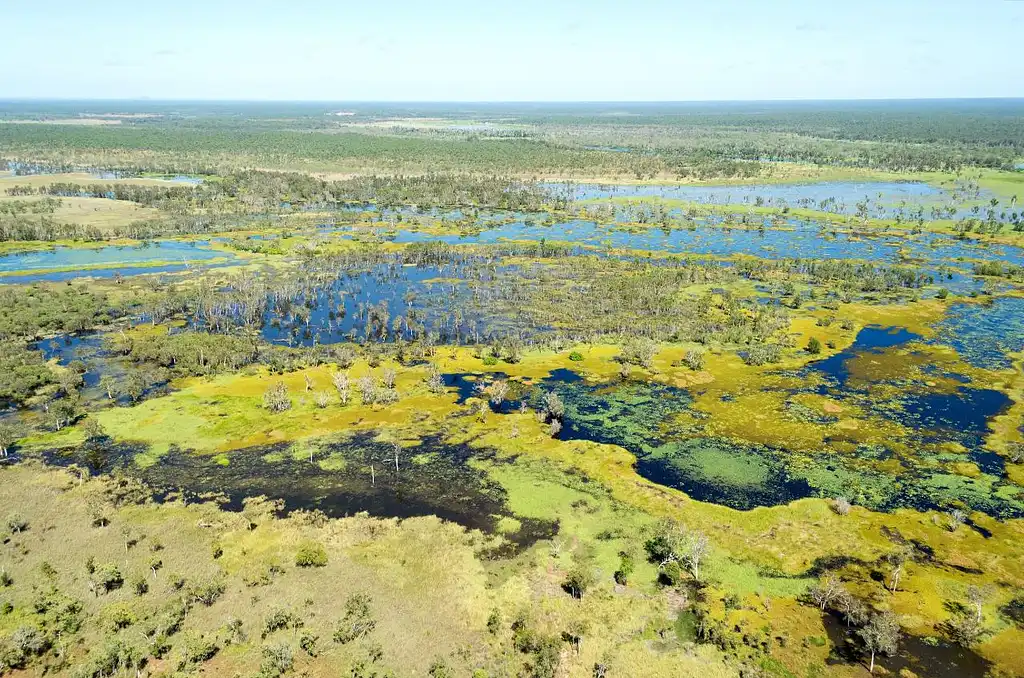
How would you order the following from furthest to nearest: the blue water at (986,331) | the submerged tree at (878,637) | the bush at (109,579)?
the blue water at (986,331) < the bush at (109,579) < the submerged tree at (878,637)

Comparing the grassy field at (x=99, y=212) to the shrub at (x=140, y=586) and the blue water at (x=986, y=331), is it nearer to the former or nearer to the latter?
the shrub at (x=140, y=586)

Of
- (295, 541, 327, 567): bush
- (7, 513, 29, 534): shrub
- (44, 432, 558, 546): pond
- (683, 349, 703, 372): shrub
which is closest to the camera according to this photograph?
(295, 541, 327, 567): bush

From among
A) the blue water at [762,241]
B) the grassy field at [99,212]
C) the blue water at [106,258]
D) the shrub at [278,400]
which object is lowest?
the shrub at [278,400]

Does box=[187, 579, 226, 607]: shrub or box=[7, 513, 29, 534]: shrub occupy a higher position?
box=[7, 513, 29, 534]: shrub

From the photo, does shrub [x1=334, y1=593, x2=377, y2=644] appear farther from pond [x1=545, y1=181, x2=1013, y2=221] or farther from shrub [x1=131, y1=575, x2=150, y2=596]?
pond [x1=545, y1=181, x2=1013, y2=221]

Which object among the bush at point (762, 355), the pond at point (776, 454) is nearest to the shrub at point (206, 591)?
the pond at point (776, 454)

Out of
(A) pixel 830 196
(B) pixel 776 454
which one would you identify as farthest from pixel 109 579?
(A) pixel 830 196

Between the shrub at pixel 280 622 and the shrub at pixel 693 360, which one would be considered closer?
the shrub at pixel 280 622

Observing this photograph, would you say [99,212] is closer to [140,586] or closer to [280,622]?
[140,586]

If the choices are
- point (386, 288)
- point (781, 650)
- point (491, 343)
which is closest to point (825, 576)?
point (781, 650)

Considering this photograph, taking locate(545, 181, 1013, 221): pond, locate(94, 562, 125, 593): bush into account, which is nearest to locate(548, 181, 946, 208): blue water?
locate(545, 181, 1013, 221): pond

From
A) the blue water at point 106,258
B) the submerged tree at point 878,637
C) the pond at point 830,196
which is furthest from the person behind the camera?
the pond at point 830,196

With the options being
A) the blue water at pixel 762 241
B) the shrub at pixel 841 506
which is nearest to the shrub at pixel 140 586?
the shrub at pixel 841 506

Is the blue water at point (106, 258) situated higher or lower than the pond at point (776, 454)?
higher
